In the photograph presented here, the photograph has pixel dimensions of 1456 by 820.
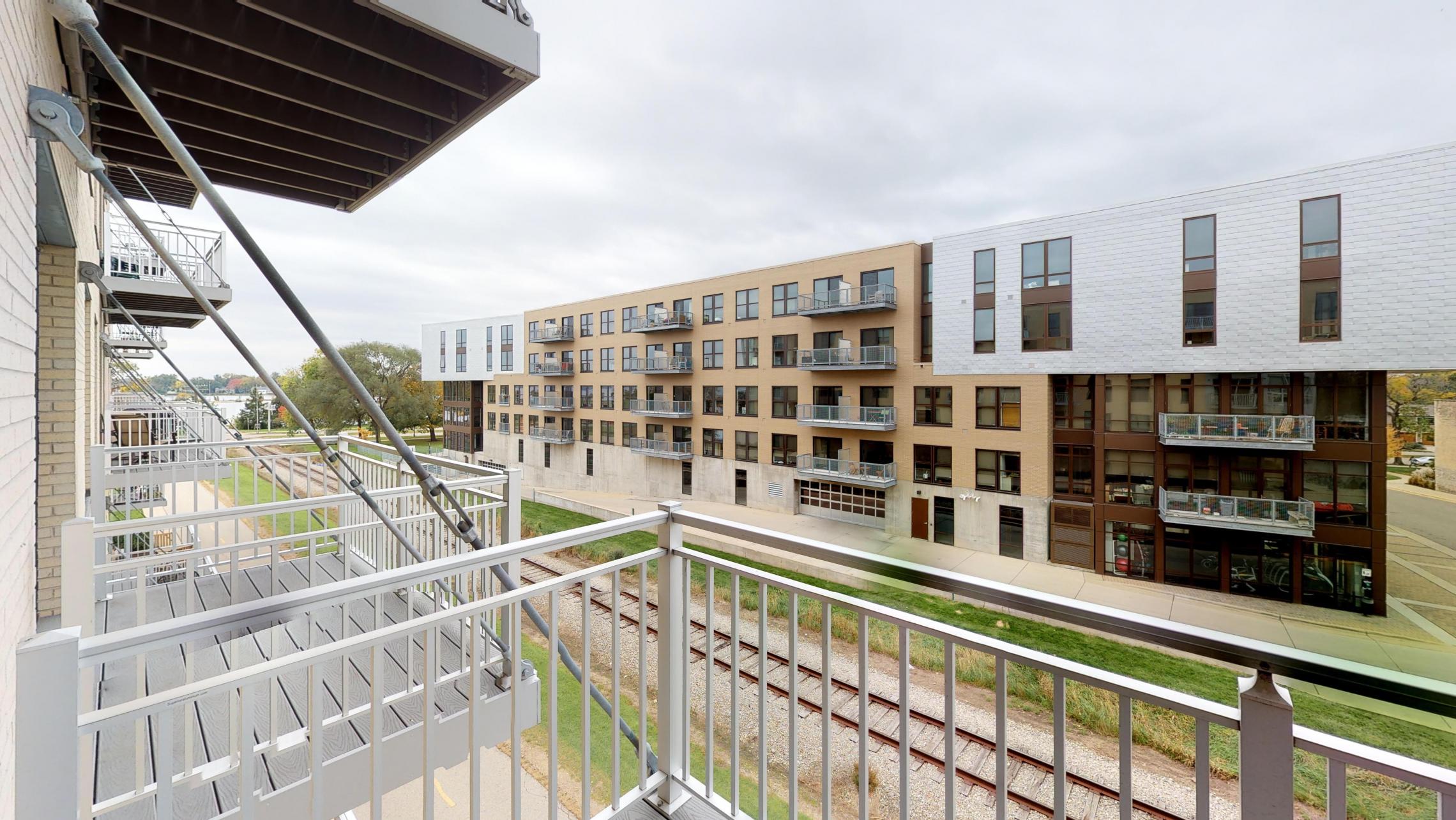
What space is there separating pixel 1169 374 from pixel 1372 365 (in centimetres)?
249

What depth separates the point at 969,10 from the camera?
28.8 feet

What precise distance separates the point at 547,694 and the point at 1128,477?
471 inches

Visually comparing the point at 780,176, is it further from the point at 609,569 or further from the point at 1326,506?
the point at 609,569

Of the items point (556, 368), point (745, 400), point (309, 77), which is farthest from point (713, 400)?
point (309, 77)

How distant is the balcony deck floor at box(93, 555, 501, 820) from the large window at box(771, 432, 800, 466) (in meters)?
11.6

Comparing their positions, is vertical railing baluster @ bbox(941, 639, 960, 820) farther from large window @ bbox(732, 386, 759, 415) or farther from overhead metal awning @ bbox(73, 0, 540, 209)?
large window @ bbox(732, 386, 759, 415)

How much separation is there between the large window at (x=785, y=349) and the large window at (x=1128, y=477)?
279 inches

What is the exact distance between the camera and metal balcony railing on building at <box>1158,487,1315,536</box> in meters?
8.93

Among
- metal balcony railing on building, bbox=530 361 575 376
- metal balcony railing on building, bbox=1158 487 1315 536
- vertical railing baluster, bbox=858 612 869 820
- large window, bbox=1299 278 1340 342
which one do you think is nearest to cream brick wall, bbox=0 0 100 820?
vertical railing baluster, bbox=858 612 869 820

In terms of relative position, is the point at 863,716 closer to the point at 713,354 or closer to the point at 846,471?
the point at 846,471

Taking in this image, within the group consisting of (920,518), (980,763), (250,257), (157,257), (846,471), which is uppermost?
(157,257)

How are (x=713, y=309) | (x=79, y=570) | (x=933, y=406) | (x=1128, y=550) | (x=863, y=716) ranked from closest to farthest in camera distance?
(x=863, y=716) → (x=79, y=570) → (x=1128, y=550) → (x=933, y=406) → (x=713, y=309)

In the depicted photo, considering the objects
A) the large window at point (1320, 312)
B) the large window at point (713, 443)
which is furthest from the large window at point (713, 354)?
the large window at point (1320, 312)

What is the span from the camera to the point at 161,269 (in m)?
5.43
